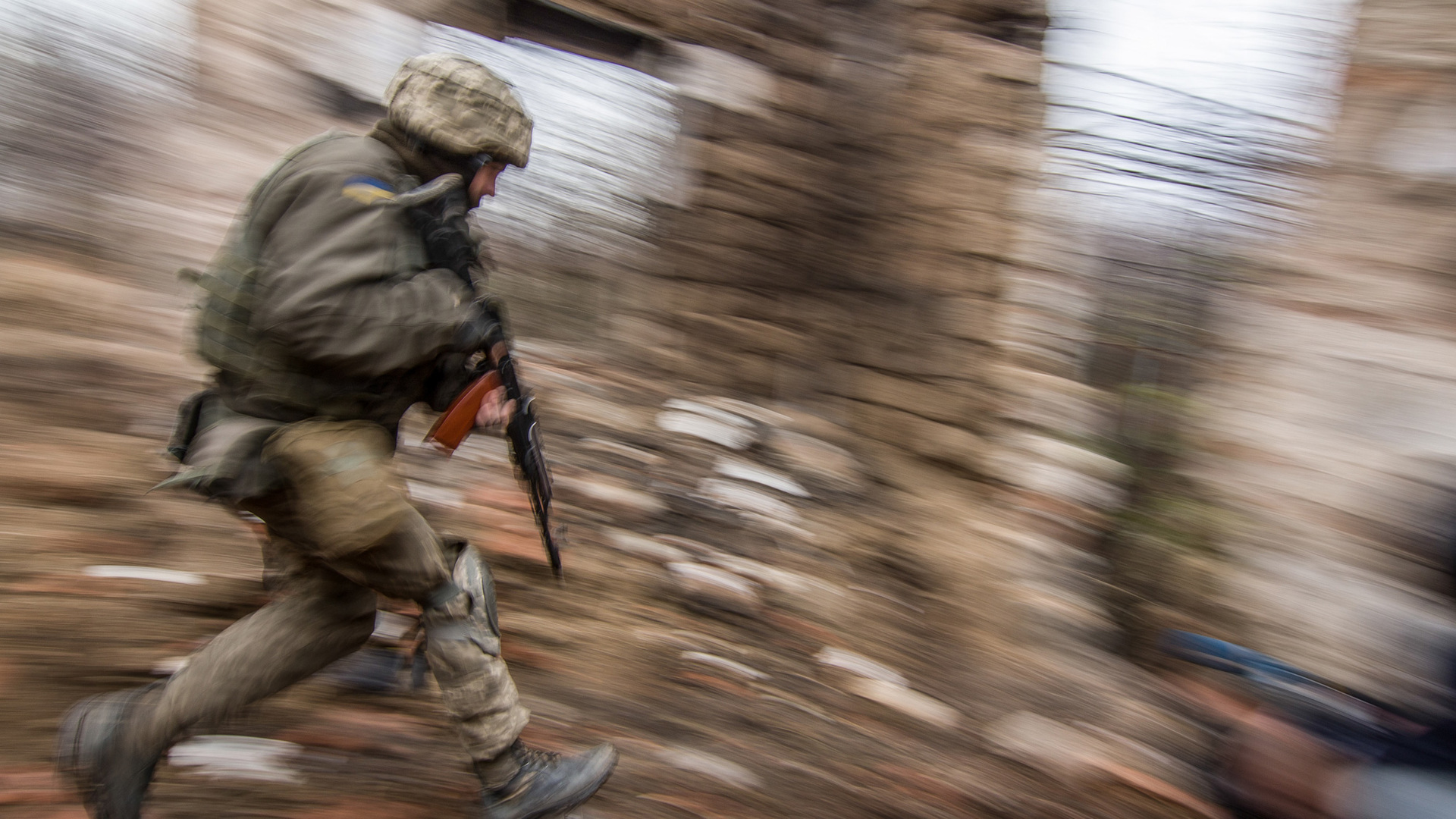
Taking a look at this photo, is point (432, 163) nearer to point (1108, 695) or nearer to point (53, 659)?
point (53, 659)

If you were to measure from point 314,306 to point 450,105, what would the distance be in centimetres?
54

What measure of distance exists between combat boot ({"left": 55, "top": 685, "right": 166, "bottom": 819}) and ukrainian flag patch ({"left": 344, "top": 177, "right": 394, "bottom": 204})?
3.77 ft

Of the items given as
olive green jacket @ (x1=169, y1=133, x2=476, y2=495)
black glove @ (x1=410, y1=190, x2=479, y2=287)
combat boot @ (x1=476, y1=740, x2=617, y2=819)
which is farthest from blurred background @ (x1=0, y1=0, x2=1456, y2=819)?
black glove @ (x1=410, y1=190, x2=479, y2=287)

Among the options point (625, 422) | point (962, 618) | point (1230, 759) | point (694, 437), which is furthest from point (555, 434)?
point (1230, 759)

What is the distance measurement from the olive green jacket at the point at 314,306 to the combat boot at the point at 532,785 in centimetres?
79

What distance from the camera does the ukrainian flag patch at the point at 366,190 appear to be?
6.07 feet

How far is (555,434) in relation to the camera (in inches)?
167

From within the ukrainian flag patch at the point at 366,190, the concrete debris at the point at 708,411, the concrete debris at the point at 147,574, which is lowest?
the concrete debris at the point at 147,574

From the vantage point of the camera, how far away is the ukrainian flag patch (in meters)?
1.85

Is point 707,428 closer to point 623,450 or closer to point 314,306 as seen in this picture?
point 623,450

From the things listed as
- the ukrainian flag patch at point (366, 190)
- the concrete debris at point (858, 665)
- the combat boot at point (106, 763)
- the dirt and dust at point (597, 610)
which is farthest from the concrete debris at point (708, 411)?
the combat boot at point (106, 763)

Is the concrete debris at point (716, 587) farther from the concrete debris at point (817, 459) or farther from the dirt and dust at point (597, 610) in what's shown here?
the concrete debris at point (817, 459)

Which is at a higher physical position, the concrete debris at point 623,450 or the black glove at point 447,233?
the black glove at point 447,233

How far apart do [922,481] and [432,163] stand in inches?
105
